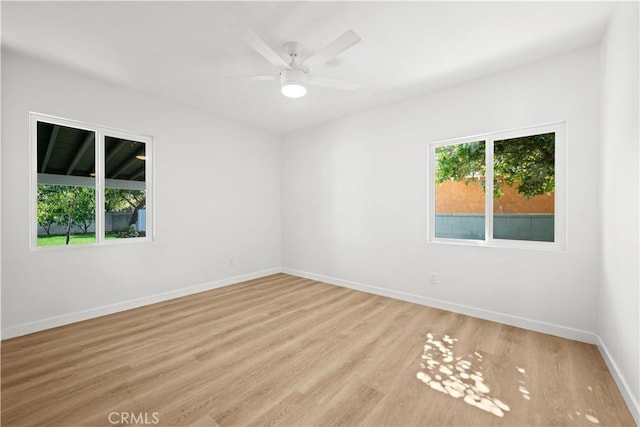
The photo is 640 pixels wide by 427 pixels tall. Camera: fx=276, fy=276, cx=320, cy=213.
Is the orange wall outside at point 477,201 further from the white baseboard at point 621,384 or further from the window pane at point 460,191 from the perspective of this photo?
the white baseboard at point 621,384

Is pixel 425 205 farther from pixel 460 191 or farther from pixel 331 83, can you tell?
pixel 331 83

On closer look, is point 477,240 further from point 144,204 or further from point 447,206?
point 144,204

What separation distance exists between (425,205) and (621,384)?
7.38 ft

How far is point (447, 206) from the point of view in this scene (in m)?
3.53

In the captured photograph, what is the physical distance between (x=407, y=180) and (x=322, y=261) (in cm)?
203

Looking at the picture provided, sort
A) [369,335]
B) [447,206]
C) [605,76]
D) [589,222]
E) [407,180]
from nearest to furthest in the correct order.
A: [605,76], [589,222], [369,335], [447,206], [407,180]

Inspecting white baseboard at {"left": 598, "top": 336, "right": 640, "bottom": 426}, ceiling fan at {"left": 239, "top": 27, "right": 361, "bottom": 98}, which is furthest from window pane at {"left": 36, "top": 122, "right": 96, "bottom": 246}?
white baseboard at {"left": 598, "top": 336, "right": 640, "bottom": 426}

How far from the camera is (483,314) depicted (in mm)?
3139

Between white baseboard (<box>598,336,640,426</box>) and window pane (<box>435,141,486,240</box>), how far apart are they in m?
1.38

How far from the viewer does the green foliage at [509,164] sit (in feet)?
9.43

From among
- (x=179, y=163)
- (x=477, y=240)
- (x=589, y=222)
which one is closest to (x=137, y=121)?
(x=179, y=163)

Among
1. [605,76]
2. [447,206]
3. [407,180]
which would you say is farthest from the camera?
[407,180]

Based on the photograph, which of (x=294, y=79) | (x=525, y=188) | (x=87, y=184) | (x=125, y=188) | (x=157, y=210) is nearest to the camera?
(x=294, y=79)

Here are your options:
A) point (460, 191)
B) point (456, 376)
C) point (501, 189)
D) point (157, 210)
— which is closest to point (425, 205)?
point (460, 191)
